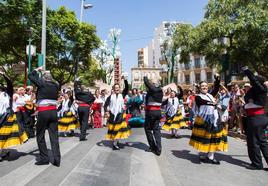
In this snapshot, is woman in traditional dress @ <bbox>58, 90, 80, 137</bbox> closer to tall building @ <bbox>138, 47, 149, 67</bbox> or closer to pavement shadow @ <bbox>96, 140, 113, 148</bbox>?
pavement shadow @ <bbox>96, 140, 113, 148</bbox>

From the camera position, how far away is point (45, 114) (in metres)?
6.09

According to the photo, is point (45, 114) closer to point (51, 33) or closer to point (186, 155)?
point (186, 155)

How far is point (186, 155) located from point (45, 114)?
11.4ft

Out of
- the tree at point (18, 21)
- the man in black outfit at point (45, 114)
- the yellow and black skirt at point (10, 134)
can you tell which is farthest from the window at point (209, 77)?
the man in black outfit at point (45, 114)

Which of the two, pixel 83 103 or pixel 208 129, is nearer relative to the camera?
pixel 208 129

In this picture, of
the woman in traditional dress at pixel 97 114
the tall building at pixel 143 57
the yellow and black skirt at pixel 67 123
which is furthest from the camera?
the tall building at pixel 143 57

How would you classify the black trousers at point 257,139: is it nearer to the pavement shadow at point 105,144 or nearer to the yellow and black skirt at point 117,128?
the yellow and black skirt at point 117,128

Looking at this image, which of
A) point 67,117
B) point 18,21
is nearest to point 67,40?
point 18,21

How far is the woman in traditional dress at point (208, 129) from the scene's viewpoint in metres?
6.35

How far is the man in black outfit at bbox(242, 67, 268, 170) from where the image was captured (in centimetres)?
604

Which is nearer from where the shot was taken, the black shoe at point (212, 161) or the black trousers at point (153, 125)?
the black shoe at point (212, 161)

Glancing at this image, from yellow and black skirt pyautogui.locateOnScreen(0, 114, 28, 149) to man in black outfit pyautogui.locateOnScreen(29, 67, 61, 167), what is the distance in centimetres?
92

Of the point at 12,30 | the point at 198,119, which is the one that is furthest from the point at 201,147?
the point at 12,30

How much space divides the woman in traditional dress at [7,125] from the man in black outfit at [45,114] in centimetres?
92
